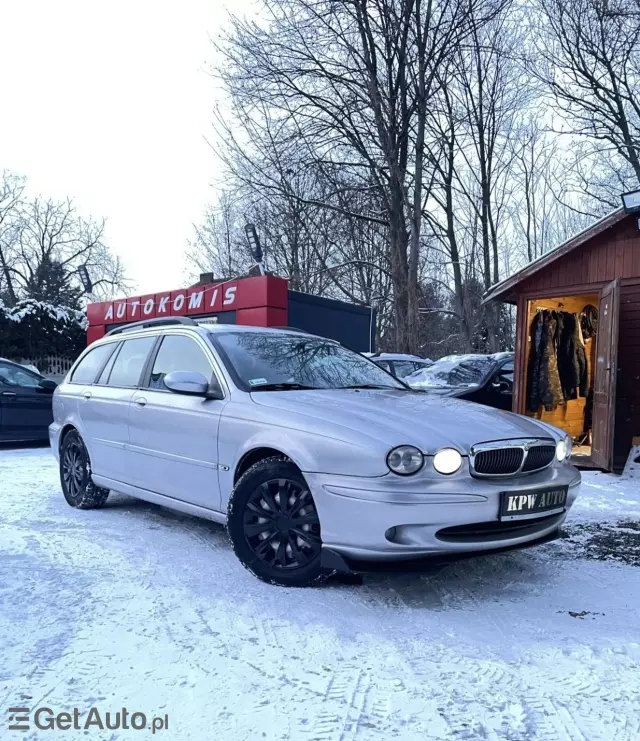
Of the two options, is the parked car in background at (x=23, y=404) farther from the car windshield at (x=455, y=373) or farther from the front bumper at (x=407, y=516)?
the front bumper at (x=407, y=516)

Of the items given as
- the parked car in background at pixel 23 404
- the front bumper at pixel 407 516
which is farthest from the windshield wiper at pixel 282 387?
the parked car in background at pixel 23 404

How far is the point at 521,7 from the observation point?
68.0 ft

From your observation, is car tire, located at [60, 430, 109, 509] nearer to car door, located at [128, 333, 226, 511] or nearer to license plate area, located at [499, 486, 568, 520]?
car door, located at [128, 333, 226, 511]

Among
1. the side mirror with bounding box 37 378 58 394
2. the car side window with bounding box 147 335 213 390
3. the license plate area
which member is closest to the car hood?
the license plate area

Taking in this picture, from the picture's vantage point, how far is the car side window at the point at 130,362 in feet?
17.5

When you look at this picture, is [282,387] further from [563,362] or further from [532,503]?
[563,362]

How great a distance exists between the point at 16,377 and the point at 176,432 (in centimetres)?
704

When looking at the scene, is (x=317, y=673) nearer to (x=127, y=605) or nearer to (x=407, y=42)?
(x=127, y=605)

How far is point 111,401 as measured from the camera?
5.41 meters

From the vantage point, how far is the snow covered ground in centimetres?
237

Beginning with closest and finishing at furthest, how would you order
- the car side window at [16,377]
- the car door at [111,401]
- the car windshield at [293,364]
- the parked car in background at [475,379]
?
the car windshield at [293,364]
the car door at [111,401]
the car side window at [16,377]
the parked car in background at [475,379]

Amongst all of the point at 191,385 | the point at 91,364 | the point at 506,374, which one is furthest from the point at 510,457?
the point at 506,374

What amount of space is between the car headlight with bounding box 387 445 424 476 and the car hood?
4 centimetres

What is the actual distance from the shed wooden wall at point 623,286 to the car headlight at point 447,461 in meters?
6.39
